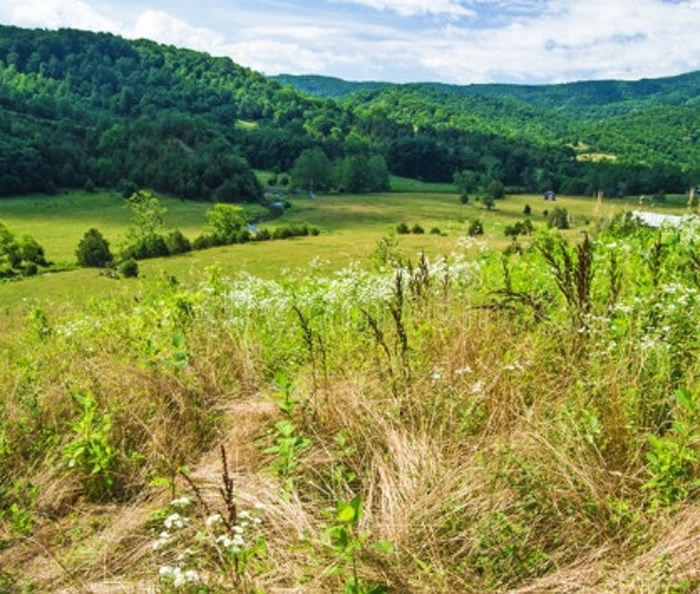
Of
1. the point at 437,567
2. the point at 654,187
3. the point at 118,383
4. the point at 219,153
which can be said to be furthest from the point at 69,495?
the point at 219,153

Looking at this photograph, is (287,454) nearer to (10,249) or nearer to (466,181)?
(10,249)

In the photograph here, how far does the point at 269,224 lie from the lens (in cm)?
10412

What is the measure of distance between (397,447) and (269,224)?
102498mm

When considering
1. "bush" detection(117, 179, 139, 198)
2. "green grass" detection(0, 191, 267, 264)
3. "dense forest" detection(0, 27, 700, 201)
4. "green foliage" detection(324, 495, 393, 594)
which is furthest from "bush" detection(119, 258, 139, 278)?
"bush" detection(117, 179, 139, 198)

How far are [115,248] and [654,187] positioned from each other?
318 feet

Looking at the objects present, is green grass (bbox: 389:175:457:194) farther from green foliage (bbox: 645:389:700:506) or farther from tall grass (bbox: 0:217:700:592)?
green foliage (bbox: 645:389:700:506)

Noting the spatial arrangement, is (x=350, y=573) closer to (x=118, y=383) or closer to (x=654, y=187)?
(x=118, y=383)

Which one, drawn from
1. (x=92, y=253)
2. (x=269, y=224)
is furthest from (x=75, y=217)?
(x=92, y=253)

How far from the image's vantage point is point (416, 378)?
4082 millimetres

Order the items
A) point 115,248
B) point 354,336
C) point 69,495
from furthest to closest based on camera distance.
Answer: point 115,248 < point 354,336 < point 69,495

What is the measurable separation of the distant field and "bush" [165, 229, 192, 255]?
112 inches

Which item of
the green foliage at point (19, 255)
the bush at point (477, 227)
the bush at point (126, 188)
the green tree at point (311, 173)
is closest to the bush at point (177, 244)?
the green foliage at point (19, 255)

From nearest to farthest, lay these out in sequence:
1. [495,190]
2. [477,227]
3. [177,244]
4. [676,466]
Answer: [676,466] < [477,227] < [177,244] < [495,190]

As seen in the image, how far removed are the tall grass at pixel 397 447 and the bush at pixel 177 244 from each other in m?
78.8
